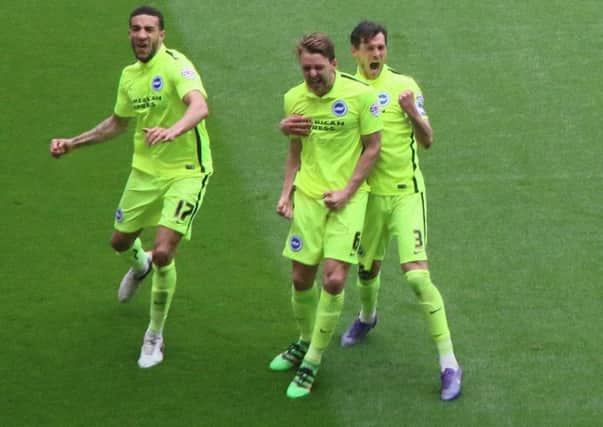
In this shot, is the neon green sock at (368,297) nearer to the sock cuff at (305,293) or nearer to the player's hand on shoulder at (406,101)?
the sock cuff at (305,293)

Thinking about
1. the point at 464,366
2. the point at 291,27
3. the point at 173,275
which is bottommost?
the point at 464,366

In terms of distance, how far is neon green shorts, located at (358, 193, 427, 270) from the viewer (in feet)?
33.1

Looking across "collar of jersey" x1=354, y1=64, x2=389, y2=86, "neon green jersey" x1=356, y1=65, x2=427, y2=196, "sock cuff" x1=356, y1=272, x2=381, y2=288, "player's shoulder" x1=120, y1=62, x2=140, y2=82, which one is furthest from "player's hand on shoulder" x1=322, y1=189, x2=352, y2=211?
"player's shoulder" x1=120, y1=62, x2=140, y2=82

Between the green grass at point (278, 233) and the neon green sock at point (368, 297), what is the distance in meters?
0.26

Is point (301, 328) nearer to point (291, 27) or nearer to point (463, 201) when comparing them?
point (463, 201)

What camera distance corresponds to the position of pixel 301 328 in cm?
1055

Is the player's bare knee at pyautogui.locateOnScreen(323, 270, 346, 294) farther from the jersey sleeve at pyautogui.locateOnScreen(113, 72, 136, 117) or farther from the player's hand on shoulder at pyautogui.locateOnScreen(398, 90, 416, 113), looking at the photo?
the jersey sleeve at pyautogui.locateOnScreen(113, 72, 136, 117)

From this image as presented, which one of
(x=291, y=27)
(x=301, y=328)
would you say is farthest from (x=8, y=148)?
(x=301, y=328)

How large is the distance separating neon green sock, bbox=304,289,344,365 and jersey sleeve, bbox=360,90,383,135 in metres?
1.19

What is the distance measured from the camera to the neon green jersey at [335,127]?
9.82 meters

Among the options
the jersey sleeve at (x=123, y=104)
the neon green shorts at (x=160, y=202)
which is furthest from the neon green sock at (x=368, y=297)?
the jersey sleeve at (x=123, y=104)

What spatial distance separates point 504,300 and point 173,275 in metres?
2.76

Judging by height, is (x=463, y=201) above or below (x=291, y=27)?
below

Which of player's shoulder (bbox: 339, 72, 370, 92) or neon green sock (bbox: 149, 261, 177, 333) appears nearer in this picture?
player's shoulder (bbox: 339, 72, 370, 92)
